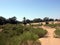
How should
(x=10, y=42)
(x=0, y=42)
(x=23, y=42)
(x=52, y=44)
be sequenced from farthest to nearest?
(x=52, y=44)
(x=23, y=42)
(x=10, y=42)
(x=0, y=42)

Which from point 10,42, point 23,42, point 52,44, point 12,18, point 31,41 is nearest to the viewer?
point 10,42

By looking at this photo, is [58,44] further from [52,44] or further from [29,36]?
[29,36]

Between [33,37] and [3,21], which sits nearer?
[33,37]

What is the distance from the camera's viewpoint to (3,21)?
301 feet

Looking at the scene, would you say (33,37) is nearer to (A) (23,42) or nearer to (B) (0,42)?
(A) (23,42)

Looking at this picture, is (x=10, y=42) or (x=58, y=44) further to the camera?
(x=58, y=44)

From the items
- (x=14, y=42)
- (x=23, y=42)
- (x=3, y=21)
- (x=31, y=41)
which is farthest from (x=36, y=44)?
(x=3, y=21)

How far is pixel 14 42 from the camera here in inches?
624

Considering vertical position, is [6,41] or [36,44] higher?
[6,41]

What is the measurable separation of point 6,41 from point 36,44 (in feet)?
20.2

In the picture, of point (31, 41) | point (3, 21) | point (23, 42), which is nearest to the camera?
point (23, 42)

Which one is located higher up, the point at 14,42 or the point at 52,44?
the point at 14,42

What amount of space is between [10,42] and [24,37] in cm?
428

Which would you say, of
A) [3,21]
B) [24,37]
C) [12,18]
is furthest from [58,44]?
[12,18]
